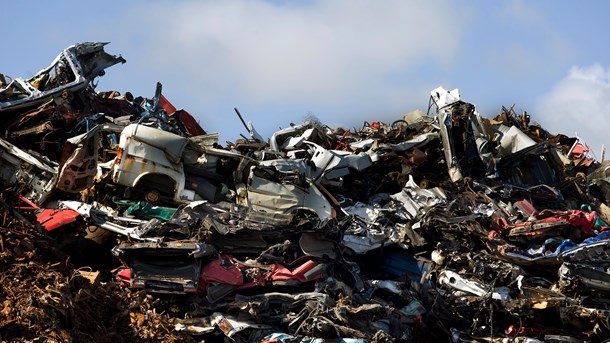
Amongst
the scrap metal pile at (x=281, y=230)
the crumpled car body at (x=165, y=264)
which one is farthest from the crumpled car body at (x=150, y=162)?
the crumpled car body at (x=165, y=264)

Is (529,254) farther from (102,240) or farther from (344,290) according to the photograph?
(102,240)

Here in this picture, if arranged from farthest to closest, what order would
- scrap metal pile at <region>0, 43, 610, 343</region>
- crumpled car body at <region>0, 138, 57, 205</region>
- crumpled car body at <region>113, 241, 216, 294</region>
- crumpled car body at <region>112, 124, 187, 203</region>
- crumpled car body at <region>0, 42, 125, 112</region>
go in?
crumpled car body at <region>0, 42, 125, 112</region> → crumpled car body at <region>0, 138, 57, 205</region> → crumpled car body at <region>112, 124, 187, 203</region> → crumpled car body at <region>113, 241, 216, 294</region> → scrap metal pile at <region>0, 43, 610, 343</region>

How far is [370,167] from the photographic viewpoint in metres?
20.6

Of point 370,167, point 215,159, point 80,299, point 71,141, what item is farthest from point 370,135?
point 80,299

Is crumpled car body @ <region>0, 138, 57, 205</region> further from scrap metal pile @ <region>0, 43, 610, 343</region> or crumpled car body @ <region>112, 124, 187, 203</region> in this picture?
crumpled car body @ <region>112, 124, 187, 203</region>

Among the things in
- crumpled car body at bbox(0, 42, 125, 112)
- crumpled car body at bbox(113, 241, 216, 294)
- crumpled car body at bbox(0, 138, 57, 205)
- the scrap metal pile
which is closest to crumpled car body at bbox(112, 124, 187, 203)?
the scrap metal pile

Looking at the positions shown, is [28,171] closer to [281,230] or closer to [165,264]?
[165,264]

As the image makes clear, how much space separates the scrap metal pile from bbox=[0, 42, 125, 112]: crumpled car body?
0.14 feet

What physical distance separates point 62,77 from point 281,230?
27.4ft

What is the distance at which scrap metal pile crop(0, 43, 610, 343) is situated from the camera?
43.1ft

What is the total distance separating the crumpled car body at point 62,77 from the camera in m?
19.4

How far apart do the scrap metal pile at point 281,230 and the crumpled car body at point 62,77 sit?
0.04 m

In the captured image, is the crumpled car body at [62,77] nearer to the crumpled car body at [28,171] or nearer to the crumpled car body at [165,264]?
the crumpled car body at [28,171]

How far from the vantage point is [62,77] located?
20688mm
